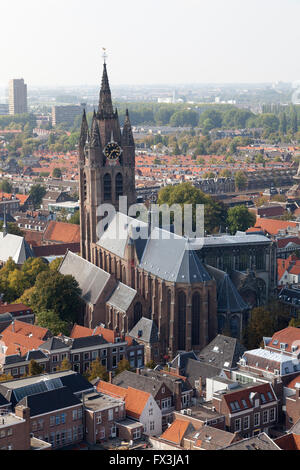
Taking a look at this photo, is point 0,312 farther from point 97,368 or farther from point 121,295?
point 97,368

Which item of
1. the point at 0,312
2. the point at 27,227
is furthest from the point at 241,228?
the point at 0,312

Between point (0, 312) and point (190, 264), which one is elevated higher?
point (190, 264)

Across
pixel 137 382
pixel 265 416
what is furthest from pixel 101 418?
pixel 265 416

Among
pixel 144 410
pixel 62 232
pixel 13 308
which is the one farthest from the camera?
pixel 62 232

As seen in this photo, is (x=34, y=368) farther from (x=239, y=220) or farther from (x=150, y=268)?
(x=239, y=220)

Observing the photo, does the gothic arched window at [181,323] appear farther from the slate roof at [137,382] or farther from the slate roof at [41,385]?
the slate roof at [41,385]

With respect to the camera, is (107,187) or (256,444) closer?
(256,444)
